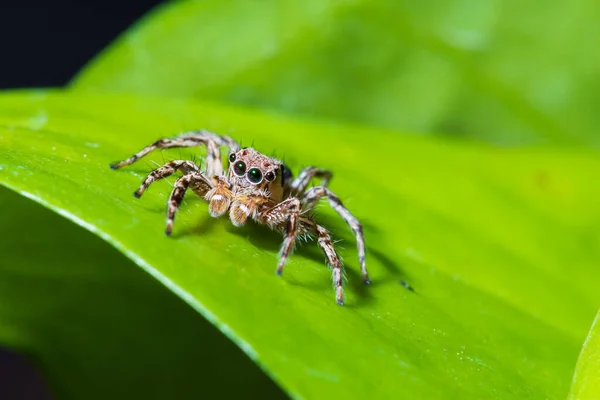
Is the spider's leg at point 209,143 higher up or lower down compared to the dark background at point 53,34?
higher up

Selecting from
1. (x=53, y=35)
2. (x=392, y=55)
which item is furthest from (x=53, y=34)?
(x=392, y=55)

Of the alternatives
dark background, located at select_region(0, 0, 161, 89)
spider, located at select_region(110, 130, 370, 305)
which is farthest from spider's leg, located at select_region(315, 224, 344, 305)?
dark background, located at select_region(0, 0, 161, 89)

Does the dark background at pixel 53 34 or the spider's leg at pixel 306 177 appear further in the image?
the dark background at pixel 53 34

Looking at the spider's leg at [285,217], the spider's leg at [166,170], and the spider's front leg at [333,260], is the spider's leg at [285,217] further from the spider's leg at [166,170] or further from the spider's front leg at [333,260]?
the spider's leg at [166,170]

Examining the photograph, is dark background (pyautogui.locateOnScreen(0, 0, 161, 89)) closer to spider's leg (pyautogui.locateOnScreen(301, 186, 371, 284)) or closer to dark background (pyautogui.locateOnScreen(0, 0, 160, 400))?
dark background (pyautogui.locateOnScreen(0, 0, 160, 400))

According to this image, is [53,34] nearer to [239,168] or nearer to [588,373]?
[239,168]

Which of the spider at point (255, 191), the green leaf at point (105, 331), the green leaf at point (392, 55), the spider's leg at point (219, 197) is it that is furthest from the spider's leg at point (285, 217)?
the green leaf at point (392, 55)

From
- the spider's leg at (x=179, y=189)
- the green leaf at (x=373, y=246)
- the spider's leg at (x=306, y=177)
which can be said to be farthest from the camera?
the spider's leg at (x=306, y=177)
